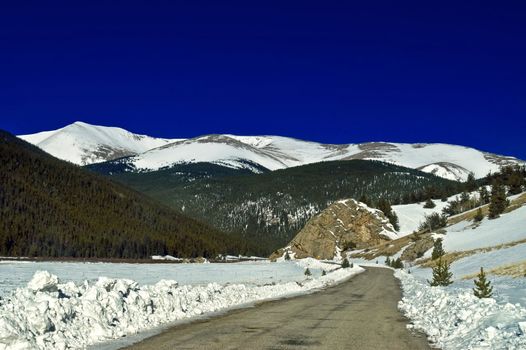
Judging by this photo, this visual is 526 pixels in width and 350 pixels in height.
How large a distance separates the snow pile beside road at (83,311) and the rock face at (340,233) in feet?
415

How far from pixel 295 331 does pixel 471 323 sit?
5.13m

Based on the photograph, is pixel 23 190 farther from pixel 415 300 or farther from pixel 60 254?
pixel 415 300

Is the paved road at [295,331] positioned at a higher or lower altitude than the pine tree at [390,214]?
lower

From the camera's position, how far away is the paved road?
14070 millimetres

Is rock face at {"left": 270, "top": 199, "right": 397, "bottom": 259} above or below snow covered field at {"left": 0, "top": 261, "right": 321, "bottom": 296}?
above

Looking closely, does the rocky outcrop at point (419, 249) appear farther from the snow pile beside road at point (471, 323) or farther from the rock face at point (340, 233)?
the snow pile beside road at point (471, 323)

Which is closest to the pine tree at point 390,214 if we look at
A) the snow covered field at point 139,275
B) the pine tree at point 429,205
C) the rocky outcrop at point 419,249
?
the pine tree at point 429,205

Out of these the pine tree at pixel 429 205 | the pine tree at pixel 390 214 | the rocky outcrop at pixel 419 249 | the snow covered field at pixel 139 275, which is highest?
the pine tree at pixel 429 205

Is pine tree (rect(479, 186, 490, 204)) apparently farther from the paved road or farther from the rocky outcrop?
Answer: the paved road

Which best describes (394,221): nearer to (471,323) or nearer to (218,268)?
(218,268)

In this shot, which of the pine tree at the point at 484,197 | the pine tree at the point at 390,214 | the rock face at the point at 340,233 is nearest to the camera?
the pine tree at the point at 484,197

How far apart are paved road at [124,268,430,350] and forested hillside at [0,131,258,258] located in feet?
386

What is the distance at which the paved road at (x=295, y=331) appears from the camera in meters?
14.1

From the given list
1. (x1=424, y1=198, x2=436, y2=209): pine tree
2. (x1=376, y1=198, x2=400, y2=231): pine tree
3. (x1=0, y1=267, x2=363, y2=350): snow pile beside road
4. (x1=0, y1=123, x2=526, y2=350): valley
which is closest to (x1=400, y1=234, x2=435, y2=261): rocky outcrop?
(x1=0, y1=123, x2=526, y2=350): valley
